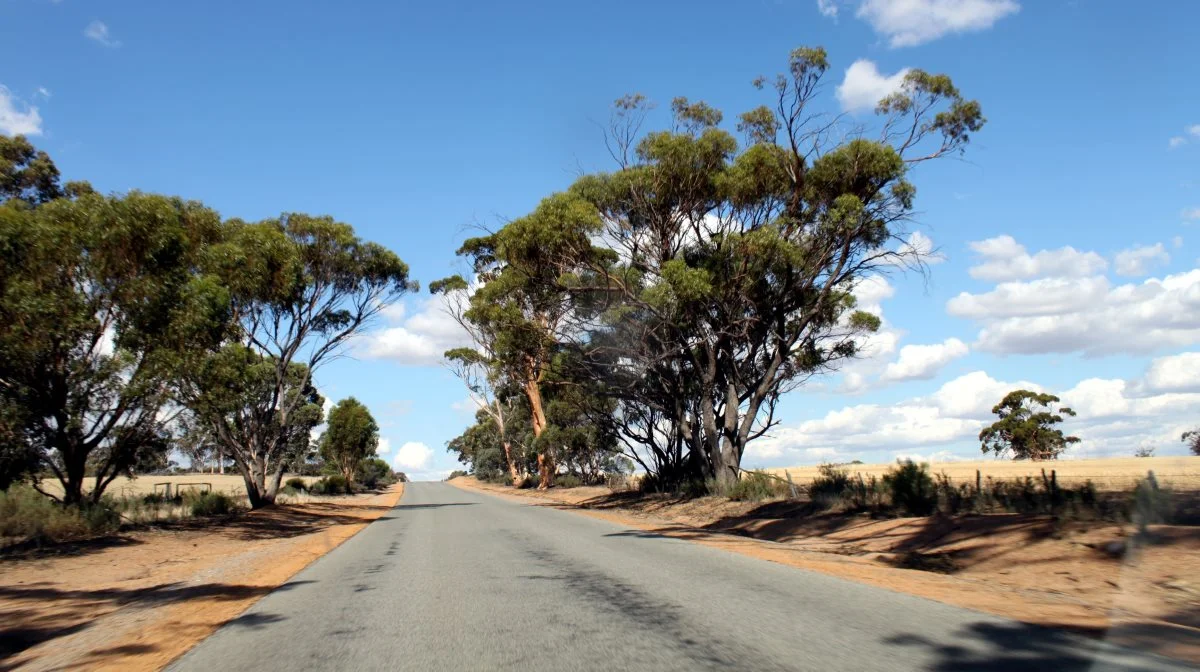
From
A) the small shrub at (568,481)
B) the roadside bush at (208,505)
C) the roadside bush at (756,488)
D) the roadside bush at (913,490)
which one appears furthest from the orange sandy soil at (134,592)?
the small shrub at (568,481)

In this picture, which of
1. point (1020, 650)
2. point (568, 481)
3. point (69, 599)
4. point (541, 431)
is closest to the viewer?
point (1020, 650)

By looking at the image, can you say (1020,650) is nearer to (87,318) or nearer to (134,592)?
(134,592)

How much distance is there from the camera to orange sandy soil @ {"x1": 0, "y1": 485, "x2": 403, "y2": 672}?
747 centimetres

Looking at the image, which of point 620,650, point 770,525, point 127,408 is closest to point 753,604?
point 620,650

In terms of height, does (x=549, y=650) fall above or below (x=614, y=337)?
below

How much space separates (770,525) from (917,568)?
313 inches

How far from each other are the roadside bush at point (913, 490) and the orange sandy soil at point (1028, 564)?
2.63 feet

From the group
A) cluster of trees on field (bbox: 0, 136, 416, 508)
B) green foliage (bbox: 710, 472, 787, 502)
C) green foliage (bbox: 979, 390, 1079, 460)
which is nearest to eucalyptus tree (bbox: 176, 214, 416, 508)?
cluster of trees on field (bbox: 0, 136, 416, 508)

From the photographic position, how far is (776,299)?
2691cm

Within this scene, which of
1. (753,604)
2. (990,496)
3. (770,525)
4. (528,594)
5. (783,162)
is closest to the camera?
(753,604)

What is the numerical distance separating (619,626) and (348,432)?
2363 inches

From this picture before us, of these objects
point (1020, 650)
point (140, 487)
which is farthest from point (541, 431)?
point (1020, 650)

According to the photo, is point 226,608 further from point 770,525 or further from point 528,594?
point 770,525

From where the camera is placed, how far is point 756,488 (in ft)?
83.3
